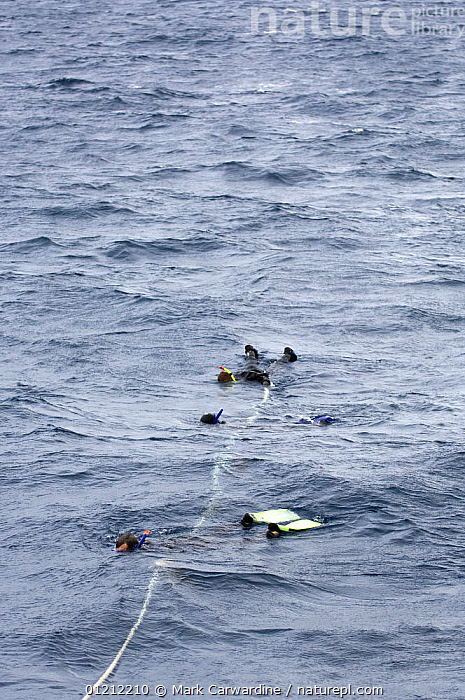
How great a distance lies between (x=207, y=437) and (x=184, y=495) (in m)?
2.73

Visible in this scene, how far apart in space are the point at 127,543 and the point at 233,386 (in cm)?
835

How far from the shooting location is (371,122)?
51562 mm

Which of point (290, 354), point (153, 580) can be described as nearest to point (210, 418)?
point (290, 354)

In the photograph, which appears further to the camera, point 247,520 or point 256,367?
point 256,367

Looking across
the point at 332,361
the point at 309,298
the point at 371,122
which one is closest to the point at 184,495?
the point at 332,361

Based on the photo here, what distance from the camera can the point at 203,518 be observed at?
18453mm

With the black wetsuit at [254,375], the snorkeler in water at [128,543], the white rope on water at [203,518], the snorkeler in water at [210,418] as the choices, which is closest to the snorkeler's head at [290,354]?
the black wetsuit at [254,375]

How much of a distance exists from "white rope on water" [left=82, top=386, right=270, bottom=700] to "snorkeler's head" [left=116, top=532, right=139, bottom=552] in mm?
670

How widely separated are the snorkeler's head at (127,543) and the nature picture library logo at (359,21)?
59.8 meters

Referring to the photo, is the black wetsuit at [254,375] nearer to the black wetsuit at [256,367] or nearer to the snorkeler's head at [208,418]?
the black wetsuit at [256,367]

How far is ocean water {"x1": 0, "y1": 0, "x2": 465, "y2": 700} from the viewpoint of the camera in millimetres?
15320

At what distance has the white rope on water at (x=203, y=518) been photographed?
14422mm

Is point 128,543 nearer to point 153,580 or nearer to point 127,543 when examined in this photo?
point 127,543

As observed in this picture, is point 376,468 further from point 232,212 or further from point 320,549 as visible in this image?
point 232,212
